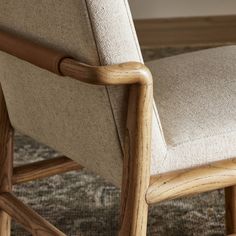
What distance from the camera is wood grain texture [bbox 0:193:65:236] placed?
1.48 meters

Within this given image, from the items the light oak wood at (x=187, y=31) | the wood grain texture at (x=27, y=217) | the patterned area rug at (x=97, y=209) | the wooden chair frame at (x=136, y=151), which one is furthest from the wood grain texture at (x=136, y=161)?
the light oak wood at (x=187, y=31)

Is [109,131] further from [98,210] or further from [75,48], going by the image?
[98,210]

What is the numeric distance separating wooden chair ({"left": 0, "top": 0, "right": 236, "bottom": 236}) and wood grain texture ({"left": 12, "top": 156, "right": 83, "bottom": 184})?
0.17m

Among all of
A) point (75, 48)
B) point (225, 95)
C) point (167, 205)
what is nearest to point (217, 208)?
point (167, 205)

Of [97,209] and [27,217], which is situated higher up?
[97,209]

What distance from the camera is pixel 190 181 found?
1277 millimetres

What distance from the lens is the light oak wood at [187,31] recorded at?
3781mm

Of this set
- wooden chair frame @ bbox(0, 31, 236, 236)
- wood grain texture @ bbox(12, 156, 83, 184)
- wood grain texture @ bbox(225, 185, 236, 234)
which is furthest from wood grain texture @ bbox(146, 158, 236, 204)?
wood grain texture @ bbox(12, 156, 83, 184)

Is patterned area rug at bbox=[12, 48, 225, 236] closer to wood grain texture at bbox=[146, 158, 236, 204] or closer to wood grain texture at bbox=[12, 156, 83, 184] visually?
wood grain texture at bbox=[12, 156, 83, 184]

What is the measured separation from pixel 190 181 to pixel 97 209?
2.44 feet

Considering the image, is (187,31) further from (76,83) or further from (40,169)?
(76,83)

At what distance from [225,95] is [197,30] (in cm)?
250

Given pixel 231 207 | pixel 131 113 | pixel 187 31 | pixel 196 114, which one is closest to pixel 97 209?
pixel 231 207

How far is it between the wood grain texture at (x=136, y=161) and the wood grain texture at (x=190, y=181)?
3cm
